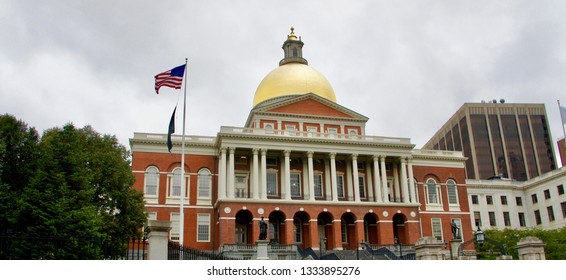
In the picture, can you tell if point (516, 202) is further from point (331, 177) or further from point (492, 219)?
point (331, 177)

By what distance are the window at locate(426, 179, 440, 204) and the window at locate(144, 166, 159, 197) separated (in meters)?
30.9

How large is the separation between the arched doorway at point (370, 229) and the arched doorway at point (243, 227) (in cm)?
1257

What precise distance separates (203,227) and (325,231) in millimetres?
12850

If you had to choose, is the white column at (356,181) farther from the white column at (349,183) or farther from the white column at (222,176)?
the white column at (222,176)

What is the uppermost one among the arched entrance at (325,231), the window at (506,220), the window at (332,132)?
the window at (332,132)

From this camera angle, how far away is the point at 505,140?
118000 millimetres

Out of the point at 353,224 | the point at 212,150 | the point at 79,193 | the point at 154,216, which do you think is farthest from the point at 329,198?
the point at 79,193

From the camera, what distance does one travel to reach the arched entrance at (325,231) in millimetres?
54344

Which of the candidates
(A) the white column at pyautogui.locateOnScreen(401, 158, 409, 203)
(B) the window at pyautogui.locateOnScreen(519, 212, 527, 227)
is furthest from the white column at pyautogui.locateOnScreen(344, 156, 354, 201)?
(B) the window at pyautogui.locateOnScreen(519, 212, 527, 227)

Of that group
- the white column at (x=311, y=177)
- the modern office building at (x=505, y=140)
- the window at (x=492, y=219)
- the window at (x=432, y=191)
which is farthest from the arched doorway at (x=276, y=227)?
the modern office building at (x=505, y=140)

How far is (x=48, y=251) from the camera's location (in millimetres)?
26984

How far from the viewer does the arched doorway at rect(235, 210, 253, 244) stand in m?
53.6

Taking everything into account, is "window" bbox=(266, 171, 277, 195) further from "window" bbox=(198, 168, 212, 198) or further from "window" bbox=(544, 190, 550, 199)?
"window" bbox=(544, 190, 550, 199)
